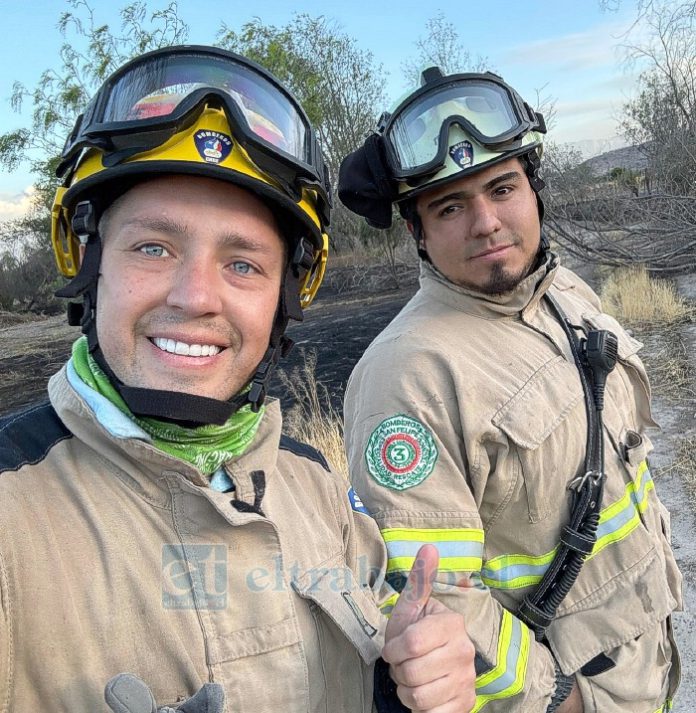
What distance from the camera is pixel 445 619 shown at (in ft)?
4.06

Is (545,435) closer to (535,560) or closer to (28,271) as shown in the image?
(535,560)

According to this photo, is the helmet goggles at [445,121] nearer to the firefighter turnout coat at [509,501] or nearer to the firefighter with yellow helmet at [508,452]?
the firefighter with yellow helmet at [508,452]

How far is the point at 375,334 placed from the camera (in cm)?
1320

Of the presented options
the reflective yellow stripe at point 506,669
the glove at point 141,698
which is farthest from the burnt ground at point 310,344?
the glove at point 141,698

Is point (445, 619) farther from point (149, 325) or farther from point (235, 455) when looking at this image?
point (149, 325)

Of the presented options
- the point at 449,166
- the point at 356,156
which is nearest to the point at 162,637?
the point at 449,166

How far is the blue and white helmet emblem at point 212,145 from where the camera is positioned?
1.41 meters

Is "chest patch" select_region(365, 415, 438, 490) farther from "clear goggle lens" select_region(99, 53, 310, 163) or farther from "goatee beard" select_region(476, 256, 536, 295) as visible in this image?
"clear goggle lens" select_region(99, 53, 310, 163)

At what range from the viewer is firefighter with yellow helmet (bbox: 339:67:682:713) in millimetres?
1729

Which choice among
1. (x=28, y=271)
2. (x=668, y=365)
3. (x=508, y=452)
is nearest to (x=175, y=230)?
(x=508, y=452)

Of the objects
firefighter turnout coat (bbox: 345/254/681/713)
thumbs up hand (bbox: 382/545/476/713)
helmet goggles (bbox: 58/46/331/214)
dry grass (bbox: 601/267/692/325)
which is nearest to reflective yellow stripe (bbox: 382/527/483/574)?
firefighter turnout coat (bbox: 345/254/681/713)

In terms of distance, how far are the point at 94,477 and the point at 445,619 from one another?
764 mm

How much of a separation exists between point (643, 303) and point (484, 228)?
8.40 metres

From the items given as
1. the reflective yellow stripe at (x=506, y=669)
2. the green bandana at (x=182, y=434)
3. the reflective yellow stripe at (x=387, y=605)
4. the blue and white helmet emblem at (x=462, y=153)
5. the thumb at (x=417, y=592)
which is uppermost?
the blue and white helmet emblem at (x=462, y=153)
